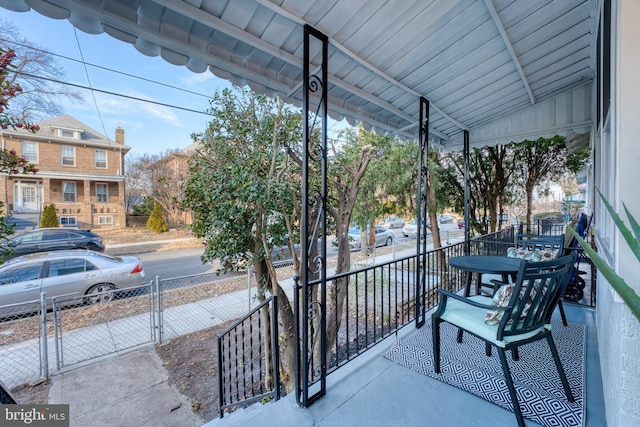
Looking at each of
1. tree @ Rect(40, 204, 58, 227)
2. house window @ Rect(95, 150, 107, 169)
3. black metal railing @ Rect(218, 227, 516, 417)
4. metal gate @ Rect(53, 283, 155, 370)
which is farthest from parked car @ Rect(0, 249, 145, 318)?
house window @ Rect(95, 150, 107, 169)

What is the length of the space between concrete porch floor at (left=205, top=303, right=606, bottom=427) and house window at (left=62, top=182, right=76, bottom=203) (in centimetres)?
1646

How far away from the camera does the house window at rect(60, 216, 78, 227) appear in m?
13.1

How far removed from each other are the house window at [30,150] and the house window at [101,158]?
6.97ft

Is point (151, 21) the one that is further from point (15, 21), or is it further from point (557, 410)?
point (15, 21)

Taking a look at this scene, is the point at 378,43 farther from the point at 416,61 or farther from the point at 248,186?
the point at 248,186

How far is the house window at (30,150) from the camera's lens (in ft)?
38.7

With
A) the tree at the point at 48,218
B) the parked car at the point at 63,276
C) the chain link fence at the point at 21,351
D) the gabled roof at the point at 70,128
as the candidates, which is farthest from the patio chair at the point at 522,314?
the gabled roof at the point at 70,128

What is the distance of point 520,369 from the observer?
Answer: 1.98 meters

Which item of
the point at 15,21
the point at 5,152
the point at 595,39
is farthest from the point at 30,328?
the point at 595,39

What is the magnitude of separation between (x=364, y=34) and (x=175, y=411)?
3.75 m

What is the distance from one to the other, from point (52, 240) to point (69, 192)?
25.8 ft

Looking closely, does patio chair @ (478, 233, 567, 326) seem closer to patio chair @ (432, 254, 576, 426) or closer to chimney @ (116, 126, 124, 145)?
patio chair @ (432, 254, 576, 426)

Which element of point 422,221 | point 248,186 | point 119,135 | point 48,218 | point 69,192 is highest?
point 119,135

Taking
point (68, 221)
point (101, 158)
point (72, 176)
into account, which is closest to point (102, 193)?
point (72, 176)
